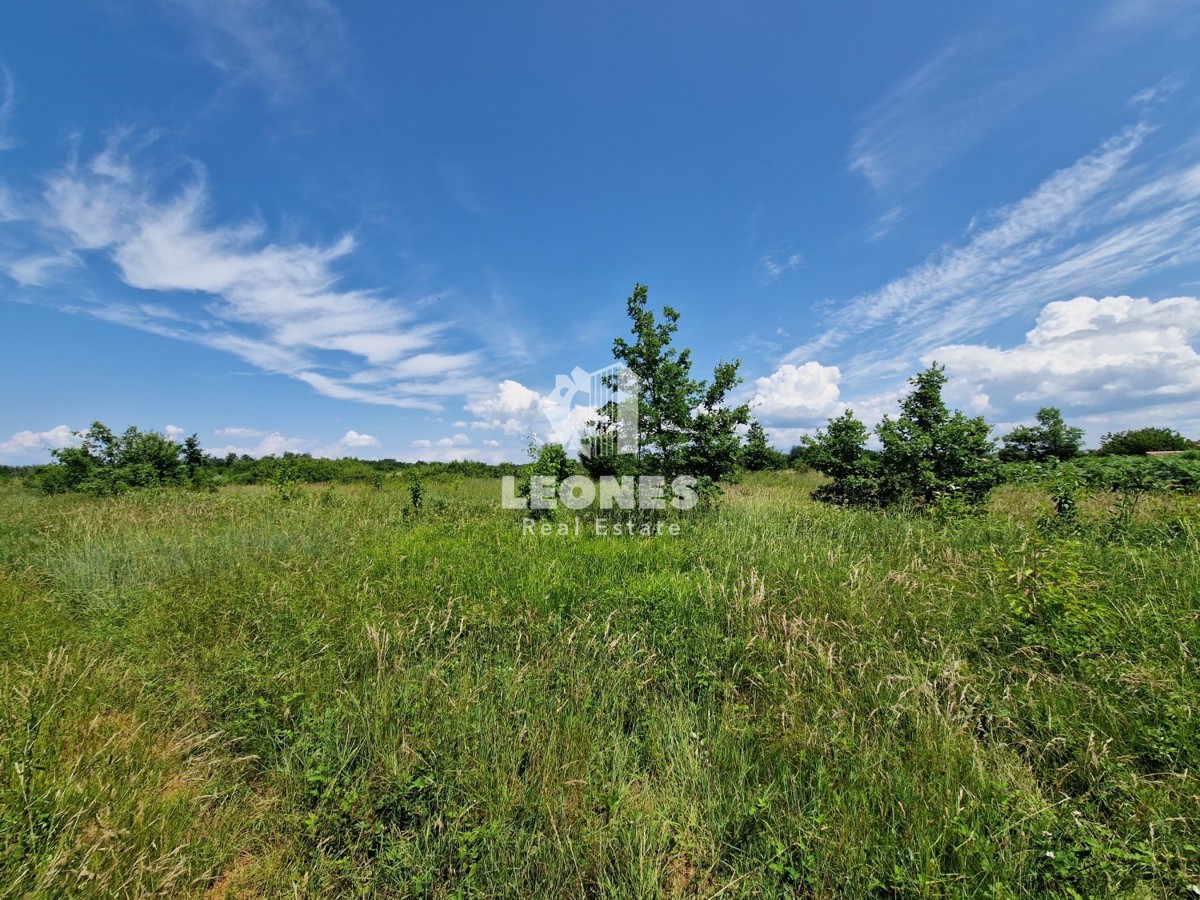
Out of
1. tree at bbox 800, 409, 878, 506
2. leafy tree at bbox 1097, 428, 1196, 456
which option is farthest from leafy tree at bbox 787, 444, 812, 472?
leafy tree at bbox 1097, 428, 1196, 456

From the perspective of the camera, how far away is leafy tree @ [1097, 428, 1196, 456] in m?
16.9

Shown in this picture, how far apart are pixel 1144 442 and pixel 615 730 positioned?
27.0 meters

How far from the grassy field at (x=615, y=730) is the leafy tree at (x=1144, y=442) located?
65.1ft

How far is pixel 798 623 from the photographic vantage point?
11.4 ft

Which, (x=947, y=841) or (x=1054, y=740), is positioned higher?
(x=1054, y=740)

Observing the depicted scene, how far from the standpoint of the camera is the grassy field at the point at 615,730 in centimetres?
193

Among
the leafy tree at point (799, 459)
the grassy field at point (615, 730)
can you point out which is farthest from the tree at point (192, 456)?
the leafy tree at point (799, 459)

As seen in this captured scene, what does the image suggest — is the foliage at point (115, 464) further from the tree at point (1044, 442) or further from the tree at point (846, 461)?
the tree at point (1044, 442)

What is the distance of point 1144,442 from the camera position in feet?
57.5

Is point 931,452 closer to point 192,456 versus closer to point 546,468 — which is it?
point 546,468

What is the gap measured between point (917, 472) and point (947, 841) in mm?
8476

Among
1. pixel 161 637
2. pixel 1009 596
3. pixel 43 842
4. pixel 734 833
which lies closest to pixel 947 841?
pixel 734 833

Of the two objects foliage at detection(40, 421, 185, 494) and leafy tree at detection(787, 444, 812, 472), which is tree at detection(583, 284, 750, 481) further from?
foliage at detection(40, 421, 185, 494)

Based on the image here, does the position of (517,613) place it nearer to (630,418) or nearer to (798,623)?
(798,623)
